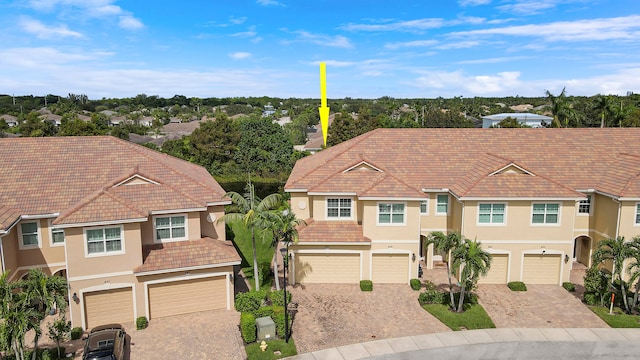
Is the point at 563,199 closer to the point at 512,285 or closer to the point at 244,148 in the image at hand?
the point at 512,285

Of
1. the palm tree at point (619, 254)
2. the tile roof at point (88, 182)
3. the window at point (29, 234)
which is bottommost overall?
the palm tree at point (619, 254)

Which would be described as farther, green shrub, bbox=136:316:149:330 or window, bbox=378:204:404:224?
window, bbox=378:204:404:224

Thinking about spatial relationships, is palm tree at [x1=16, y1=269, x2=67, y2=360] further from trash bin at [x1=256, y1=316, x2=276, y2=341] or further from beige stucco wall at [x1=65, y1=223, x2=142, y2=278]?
trash bin at [x1=256, y1=316, x2=276, y2=341]

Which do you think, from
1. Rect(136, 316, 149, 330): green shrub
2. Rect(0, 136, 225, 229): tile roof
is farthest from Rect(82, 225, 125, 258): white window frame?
Rect(136, 316, 149, 330): green shrub

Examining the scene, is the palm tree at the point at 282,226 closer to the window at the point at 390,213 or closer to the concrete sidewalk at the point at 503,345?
the window at the point at 390,213

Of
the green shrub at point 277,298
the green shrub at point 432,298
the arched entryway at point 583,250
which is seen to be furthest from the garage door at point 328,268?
the arched entryway at point 583,250

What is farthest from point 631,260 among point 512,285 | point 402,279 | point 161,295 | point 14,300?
point 14,300
